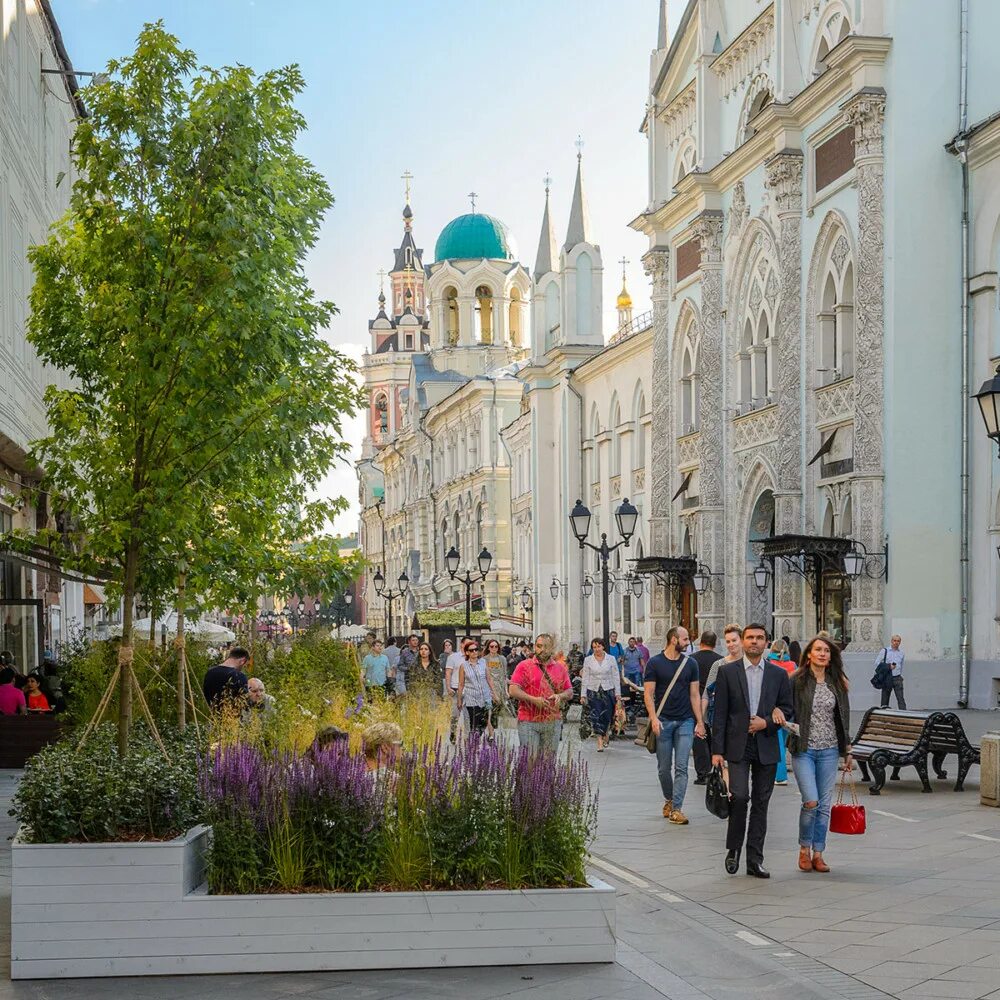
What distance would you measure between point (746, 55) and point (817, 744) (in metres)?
31.9

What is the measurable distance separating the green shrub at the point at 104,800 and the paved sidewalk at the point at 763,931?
0.71 meters

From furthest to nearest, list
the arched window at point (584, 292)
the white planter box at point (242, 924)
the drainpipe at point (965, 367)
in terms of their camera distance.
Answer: the arched window at point (584, 292) → the drainpipe at point (965, 367) → the white planter box at point (242, 924)

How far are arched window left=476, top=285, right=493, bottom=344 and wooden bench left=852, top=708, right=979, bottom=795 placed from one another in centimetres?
9008

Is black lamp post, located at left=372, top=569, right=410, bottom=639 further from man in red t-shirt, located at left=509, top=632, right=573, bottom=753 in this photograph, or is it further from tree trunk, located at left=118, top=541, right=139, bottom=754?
tree trunk, located at left=118, top=541, right=139, bottom=754

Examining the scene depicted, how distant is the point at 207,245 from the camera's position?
40.1 feet

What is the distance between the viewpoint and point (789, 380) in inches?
1436

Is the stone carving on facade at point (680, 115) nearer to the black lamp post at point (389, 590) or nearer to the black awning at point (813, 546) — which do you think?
the black awning at point (813, 546)

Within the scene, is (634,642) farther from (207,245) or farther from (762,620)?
(207,245)

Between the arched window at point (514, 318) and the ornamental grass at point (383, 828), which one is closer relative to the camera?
the ornamental grass at point (383, 828)

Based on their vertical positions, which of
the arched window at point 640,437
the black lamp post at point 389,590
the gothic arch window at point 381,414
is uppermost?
the gothic arch window at point 381,414

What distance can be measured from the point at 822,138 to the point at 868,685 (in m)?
11.2

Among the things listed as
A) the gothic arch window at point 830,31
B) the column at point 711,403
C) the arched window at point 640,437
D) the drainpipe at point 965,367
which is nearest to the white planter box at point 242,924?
the drainpipe at point 965,367

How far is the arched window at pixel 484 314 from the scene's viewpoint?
107 m

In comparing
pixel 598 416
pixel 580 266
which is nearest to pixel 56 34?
pixel 598 416
